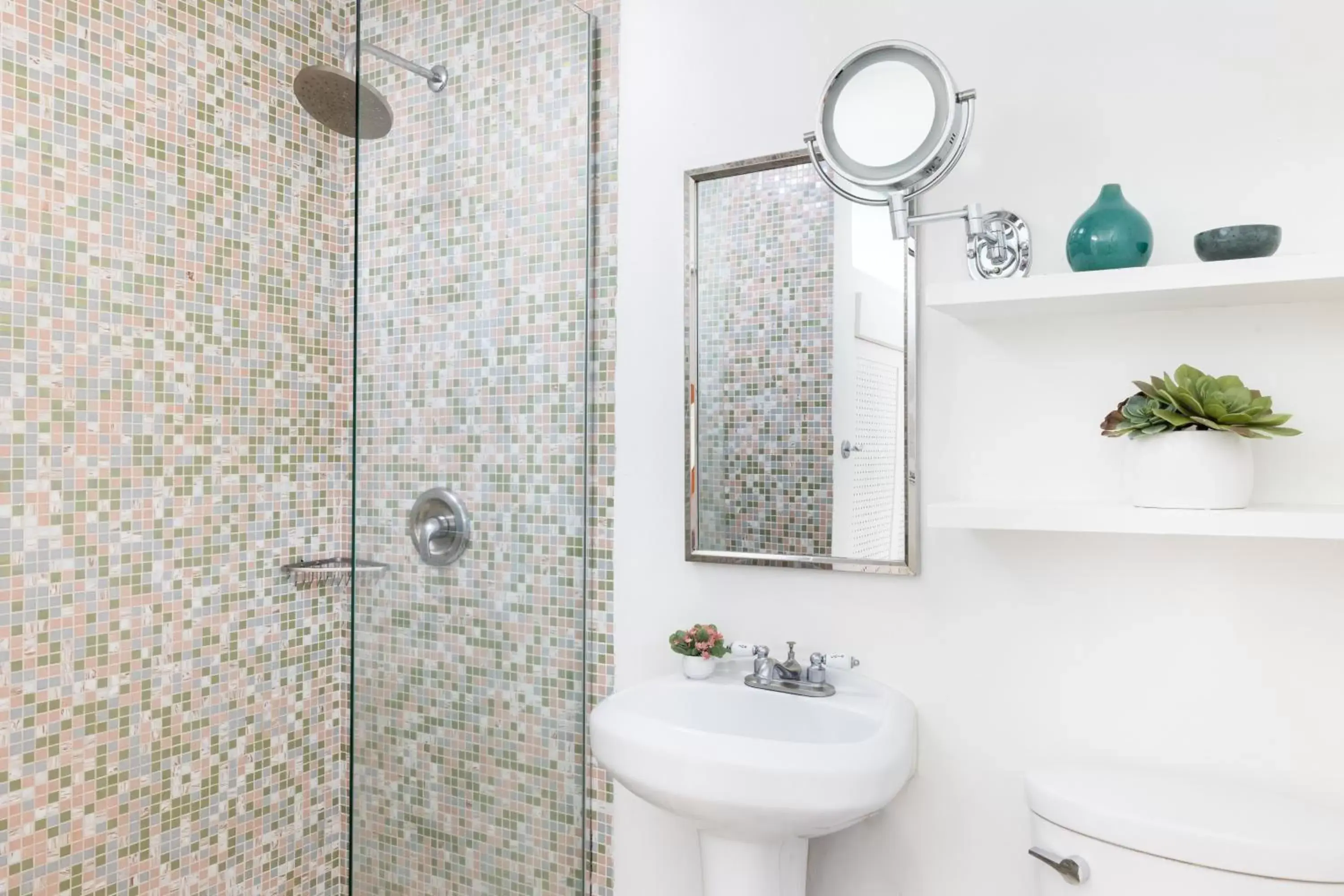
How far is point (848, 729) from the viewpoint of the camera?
52.8 inches

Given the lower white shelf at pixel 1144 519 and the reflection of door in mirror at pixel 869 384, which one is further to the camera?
the reflection of door in mirror at pixel 869 384

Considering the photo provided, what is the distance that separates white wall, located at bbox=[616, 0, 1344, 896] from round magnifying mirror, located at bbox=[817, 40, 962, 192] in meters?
0.15

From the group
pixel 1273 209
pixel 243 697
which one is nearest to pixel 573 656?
pixel 243 697

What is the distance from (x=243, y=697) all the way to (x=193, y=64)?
4.49 ft

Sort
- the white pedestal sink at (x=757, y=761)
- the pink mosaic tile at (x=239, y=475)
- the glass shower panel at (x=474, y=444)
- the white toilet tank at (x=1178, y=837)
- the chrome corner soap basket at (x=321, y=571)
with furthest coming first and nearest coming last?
the chrome corner soap basket at (x=321, y=571)
the pink mosaic tile at (x=239, y=475)
the glass shower panel at (x=474, y=444)
the white pedestal sink at (x=757, y=761)
the white toilet tank at (x=1178, y=837)

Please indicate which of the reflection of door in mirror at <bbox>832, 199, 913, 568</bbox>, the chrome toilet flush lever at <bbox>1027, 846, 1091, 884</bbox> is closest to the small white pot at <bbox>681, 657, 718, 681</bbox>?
the reflection of door in mirror at <bbox>832, 199, 913, 568</bbox>

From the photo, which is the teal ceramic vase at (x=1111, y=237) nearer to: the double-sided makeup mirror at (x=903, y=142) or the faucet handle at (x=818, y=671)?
the double-sided makeup mirror at (x=903, y=142)

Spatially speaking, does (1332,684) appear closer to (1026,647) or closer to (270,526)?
(1026,647)

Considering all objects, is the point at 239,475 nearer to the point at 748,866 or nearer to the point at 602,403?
the point at 602,403

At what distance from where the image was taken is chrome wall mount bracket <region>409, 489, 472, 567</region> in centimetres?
129

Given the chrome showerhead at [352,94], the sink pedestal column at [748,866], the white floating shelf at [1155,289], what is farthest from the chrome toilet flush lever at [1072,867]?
the chrome showerhead at [352,94]

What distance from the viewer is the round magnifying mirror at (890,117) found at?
1.25 m

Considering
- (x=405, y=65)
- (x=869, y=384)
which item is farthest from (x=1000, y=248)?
(x=405, y=65)

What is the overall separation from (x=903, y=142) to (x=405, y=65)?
30.8 inches
